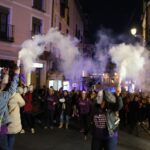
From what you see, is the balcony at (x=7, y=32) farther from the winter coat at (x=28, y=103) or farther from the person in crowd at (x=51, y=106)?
the winter coat at (x=28, y=103)

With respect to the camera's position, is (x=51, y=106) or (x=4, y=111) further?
(x=51, y=106)

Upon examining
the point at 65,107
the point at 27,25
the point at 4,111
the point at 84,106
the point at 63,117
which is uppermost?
the point at 27,25

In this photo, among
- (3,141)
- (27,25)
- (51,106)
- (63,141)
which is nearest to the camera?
(3,141)

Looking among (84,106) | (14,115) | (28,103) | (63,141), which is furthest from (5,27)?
(14,115)

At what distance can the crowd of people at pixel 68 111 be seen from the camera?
22.3 ft

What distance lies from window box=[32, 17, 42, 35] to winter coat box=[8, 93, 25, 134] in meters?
20.4

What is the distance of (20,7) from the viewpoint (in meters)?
25.9

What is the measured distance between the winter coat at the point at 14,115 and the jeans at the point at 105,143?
1.37 metres

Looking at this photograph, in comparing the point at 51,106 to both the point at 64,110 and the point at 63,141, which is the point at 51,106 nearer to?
the point at 64,110

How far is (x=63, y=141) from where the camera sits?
12.2 meters

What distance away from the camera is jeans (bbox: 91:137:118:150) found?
679 centimetres

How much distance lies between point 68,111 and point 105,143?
375 inches

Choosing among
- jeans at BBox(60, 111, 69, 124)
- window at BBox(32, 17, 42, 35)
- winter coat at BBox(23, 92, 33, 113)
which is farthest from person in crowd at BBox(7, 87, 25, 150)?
window at BBox(32, 17, 42, 35)

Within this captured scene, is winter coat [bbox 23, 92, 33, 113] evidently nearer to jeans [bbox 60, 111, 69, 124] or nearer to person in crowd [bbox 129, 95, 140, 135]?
jeans [bbox 60, 111, 69, 124]
